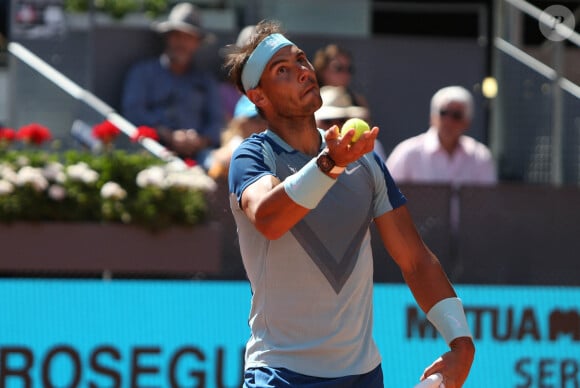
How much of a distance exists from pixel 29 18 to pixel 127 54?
847mm

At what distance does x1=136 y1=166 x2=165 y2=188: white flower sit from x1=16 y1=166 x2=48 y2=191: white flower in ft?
1.96

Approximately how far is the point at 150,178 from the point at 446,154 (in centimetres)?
233

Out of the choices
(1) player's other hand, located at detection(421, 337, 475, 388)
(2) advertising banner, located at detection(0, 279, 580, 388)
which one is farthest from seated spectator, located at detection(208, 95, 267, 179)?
(1) player's other hand, located at detection(421, 337, 475, 388)

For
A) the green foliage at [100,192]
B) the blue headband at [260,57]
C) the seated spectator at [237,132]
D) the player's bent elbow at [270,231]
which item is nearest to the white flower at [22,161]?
the green foliage at [100,192]

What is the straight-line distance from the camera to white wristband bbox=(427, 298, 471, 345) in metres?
3.94

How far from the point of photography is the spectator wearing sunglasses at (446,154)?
8.71 metres

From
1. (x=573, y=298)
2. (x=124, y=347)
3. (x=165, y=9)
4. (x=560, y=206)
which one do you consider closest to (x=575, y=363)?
(x=573, y=298)

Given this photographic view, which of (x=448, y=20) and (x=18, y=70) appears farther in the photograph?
(x=448, y=20)

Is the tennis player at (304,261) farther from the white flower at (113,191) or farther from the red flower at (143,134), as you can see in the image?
the red flower at (143,134)

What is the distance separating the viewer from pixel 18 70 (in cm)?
958

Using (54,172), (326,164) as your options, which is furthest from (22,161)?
(326,164)

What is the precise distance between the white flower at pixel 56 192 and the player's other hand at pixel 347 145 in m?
4.64

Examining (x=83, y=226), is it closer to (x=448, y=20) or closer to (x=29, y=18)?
(x=29, y=18)

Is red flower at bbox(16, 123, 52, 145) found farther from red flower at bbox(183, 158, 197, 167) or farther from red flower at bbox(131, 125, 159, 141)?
red flower at bbox(183, 158, 197, 167)
